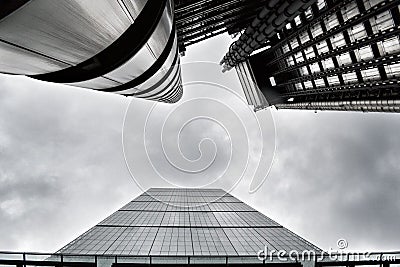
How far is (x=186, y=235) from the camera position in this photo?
31.3m

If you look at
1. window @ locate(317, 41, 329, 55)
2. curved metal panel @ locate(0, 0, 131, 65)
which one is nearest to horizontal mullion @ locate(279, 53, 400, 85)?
window @ locate(317, 41, 329, 55)

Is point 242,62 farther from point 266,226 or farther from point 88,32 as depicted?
point 88,32

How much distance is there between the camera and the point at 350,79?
4438 centimetres

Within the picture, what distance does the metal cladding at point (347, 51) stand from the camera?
32656 millimetres

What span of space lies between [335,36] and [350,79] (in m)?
6.79

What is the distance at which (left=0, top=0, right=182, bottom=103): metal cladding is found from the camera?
5.23 metres

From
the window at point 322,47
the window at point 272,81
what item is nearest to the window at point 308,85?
the window at point 322,47

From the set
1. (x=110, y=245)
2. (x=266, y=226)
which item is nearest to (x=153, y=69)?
(x=110, y=245)

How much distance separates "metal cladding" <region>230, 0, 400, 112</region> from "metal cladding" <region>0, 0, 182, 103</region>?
27.1 m

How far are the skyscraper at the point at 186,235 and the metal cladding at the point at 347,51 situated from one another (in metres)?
22.0

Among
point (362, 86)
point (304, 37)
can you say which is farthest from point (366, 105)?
point (304, 37)

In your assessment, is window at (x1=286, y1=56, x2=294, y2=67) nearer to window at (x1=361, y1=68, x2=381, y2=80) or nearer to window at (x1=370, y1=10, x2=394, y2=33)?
window at (x1=361, y1=68, x2=381, y2=80)

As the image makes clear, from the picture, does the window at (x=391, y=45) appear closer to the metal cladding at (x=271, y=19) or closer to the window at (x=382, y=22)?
the window at (x=382, y=22)

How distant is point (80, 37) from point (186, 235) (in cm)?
2750
